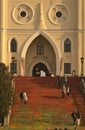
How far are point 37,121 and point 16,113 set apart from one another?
2423mm

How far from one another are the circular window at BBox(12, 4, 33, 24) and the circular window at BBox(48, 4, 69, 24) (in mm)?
2099

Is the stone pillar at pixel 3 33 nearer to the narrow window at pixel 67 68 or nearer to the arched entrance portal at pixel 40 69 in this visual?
the arched entrance portal at pixel 40 69

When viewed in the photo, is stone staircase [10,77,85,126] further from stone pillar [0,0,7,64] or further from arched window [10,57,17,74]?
arched window [10,57,17,74]

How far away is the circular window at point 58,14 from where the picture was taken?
68125 millimetres

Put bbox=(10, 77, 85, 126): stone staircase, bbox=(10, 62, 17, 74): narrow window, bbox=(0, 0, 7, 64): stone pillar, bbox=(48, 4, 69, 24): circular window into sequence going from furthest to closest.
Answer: bbox=(48, 4, 69, 24): circular window → bbox=(10, 62, 17, 74): narrow window → bbox=(0, 0, 7, 64): stone pillar → bbox=(10, 77, 85, 126): stone staircase

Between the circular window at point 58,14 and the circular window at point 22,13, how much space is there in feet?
6.89

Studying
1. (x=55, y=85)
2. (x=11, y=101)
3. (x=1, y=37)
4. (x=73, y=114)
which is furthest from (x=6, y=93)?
(x=1, y=37)

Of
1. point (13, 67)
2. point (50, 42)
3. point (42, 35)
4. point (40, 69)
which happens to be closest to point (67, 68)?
point (40, 69)

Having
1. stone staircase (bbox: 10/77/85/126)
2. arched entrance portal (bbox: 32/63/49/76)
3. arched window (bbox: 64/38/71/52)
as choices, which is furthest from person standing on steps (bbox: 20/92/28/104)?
arched window (bbox: 64/38/71/52)

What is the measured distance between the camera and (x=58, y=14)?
68500 mm

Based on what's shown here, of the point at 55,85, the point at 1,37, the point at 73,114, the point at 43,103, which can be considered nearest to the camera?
the point at 73,114

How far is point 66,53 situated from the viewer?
2667 inches

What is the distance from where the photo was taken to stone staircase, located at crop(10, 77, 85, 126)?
41994mm

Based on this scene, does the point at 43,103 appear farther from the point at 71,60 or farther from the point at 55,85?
the point at 71,60
